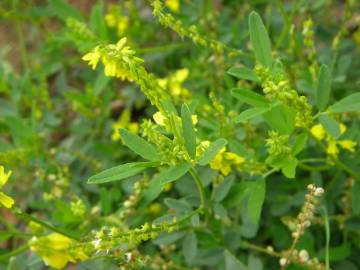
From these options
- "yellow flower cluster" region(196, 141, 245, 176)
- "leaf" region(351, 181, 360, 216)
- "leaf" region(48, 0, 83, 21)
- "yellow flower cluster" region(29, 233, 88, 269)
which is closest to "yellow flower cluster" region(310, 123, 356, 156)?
"leaf" region(351, 181, 360, 216)

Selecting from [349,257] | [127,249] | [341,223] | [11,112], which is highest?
[11,112]

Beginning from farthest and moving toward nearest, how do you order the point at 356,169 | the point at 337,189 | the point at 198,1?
the point at 198,1, the point at 337,189, the point at 356,169

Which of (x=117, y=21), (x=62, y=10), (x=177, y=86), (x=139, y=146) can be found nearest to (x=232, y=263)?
(x=139, y=146)

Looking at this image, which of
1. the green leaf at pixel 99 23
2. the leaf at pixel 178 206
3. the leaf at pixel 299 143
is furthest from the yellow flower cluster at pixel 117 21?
the leaf at pixel 299 143

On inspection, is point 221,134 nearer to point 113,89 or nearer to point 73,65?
point 113,89

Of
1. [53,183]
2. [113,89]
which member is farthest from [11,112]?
[53,183]

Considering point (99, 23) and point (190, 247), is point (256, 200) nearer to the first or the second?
point (190, 247)

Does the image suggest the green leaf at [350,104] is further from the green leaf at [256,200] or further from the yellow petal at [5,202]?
the yellow petal at [5,202]
